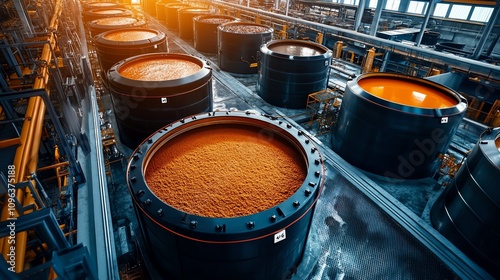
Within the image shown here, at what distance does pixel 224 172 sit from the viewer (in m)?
4.76

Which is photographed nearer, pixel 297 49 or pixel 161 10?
pixel 297 49

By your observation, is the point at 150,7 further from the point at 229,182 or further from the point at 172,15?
the point at 229,182

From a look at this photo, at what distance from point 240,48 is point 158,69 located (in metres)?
6.94

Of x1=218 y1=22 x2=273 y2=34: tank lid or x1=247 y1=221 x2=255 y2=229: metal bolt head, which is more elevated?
x1=218 y1=22 x2=273 y2=34: tank lid

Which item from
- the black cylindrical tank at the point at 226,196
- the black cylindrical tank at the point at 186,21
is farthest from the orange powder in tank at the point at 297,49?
the black cylindrical tank at the point at 186,21

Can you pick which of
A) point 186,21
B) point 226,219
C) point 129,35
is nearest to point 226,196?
point 226,219

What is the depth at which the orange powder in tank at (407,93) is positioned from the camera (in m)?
7.86

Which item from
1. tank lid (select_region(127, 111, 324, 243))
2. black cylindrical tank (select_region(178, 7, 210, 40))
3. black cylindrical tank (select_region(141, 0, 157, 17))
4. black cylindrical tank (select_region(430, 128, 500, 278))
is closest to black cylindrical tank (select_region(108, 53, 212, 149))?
tank lid (select_region(127, 111, 324, 243))

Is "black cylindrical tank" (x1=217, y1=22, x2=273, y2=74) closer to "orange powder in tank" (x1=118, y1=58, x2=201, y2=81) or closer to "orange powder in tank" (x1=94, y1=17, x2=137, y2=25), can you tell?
"orange powder in tank" (x1=94, y1=17, x2=137, y2=25)

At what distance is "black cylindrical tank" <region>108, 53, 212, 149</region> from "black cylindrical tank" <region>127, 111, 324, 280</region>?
2101 mm

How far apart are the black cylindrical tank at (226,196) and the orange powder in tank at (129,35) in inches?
326

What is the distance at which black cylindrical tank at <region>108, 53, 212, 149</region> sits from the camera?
23.6ft

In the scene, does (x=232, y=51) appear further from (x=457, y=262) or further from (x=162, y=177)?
(x=457, y=262)

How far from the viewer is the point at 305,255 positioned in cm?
560
